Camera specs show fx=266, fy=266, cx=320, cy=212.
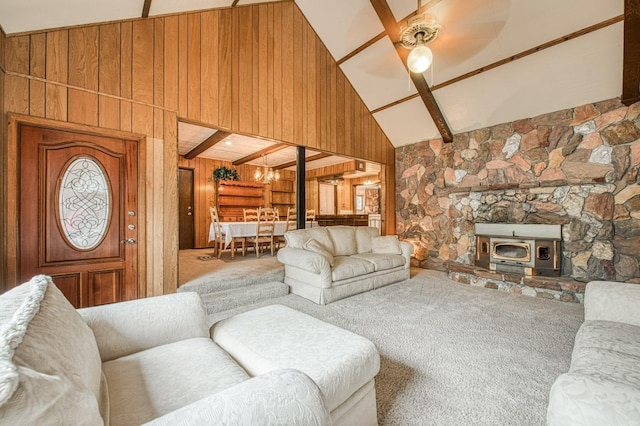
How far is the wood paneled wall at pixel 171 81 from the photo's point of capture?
2504 mm

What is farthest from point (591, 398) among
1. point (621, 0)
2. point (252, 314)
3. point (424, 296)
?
point (621, 0)

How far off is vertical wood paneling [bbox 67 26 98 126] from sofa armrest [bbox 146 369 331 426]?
3.15 meters

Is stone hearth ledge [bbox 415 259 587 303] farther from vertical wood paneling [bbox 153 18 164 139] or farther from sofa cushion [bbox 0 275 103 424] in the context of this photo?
vertical wood paneling [bbox 153 18 164 139]

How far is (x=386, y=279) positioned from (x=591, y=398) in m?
3.11

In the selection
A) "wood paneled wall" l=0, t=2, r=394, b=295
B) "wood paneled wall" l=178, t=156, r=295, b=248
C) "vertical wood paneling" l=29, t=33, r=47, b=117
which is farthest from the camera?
"wood paneled wall" l=178, t=156, r=295, b=248

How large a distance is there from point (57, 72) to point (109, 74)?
40cm

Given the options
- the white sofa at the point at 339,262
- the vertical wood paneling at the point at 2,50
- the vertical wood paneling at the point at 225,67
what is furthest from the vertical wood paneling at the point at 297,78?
the vertical wood paneling at the point at 2,50

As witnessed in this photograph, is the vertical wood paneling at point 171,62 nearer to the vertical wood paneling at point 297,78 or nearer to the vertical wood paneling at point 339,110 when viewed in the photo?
the vertical wood paneling at point 297,78

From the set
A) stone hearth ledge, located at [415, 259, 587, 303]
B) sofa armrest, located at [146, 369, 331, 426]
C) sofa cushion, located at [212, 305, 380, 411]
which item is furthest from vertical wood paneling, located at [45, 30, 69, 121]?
stone hearth ledge, located at [415, 259, 587, 303]

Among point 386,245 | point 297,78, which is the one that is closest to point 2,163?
point 297,78

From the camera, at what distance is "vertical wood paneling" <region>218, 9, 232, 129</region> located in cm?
357

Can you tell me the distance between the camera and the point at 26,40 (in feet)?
7.82

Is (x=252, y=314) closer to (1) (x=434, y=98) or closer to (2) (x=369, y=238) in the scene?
(2) (x=369, y=238)

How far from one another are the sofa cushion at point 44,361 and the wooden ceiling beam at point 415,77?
4.28 m
